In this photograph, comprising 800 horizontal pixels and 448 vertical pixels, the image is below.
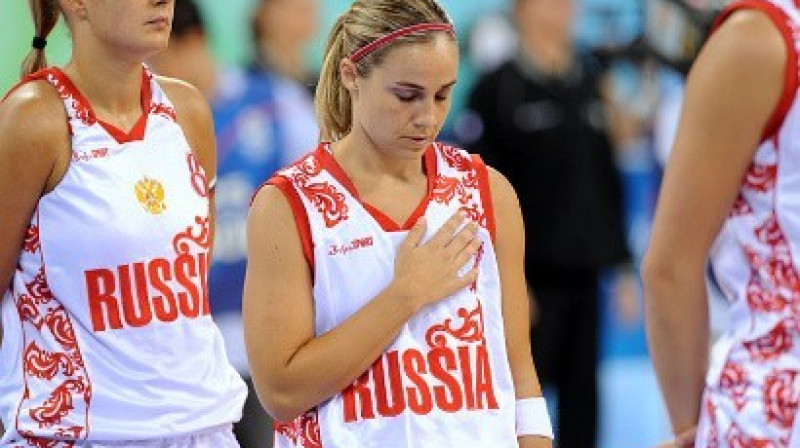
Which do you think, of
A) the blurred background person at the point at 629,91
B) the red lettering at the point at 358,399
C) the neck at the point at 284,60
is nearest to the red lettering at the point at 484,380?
the red lettering at the point at 358,399

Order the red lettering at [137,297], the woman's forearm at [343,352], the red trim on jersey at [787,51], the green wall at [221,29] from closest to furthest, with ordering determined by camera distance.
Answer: the red trim on jersey at [787,51] → the woman's forearm at [343,352] → the red lettering at [137,297] → the green wall at [221,29]

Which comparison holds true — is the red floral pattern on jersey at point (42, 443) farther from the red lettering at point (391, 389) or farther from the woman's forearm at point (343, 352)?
the red lettering at point (391, 389)

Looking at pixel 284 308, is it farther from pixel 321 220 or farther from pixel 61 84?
pixel 61 84

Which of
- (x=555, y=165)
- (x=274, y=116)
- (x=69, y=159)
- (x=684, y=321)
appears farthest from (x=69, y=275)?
(x=555, y=165)

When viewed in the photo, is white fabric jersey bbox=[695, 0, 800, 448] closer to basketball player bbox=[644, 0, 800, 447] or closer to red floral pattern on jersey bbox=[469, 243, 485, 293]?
basketball player bbox=[644, 0, 800, 447]

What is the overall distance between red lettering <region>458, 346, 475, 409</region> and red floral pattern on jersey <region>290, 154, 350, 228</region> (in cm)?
36

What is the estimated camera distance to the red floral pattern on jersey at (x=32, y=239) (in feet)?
13.2

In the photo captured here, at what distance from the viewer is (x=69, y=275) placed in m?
3.99

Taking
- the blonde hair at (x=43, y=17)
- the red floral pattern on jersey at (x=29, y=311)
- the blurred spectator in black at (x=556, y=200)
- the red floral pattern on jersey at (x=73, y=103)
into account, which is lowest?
the blurred spectator in black at (x=556, y=200)

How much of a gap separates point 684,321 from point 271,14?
15.6 ft

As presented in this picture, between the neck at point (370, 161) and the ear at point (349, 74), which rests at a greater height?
the ear at point (349, 74)

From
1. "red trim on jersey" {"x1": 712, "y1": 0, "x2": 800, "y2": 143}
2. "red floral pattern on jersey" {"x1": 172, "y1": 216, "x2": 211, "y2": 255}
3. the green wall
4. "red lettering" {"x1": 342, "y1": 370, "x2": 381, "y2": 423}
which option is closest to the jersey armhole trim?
"red lettering" {"x1": 342, "y1": 370, "x2": 381, "y2": 423}

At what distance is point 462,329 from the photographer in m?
3.76

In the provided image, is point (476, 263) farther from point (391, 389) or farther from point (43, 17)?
point (43, 17)
